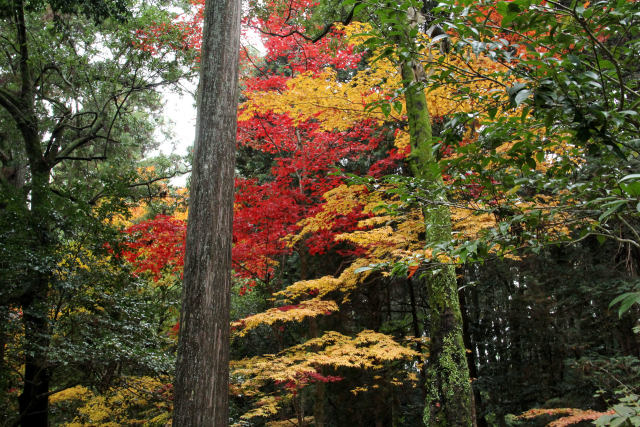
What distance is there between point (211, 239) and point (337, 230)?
4.90m

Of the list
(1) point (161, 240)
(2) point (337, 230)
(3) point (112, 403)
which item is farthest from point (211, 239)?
(3) point (112, 403)

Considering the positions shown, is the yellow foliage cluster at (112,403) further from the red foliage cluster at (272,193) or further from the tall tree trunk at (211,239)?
the tall tree trunk at (211,239)

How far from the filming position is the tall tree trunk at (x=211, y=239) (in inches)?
91.5

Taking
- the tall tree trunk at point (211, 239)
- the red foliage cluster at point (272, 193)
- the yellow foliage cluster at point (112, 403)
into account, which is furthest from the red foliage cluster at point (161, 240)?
the tall tree trunk at point (211, 239)

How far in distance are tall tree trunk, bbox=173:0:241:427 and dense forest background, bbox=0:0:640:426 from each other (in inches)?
40.3

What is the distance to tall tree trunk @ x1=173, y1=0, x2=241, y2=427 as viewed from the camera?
232 cm

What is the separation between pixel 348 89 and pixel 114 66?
507 centimetres

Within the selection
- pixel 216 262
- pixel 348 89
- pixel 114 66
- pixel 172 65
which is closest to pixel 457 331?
pixel 216 262

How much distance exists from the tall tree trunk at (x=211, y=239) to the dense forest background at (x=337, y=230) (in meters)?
1.02

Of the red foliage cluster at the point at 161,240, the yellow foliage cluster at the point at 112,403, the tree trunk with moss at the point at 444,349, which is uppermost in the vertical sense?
the red foliage cluster at the point at 161,240

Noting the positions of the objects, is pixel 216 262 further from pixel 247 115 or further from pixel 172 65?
pixel 172 65

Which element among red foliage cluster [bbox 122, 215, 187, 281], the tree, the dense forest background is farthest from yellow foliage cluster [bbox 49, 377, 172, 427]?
red foliage cluster [bbox 122, 215, 187, 281]

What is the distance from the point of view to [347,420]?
905 cm

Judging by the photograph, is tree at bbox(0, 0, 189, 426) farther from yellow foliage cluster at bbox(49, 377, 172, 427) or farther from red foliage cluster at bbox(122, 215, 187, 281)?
yellow foliage cluster at bbox(49, 377, 172, 427)
